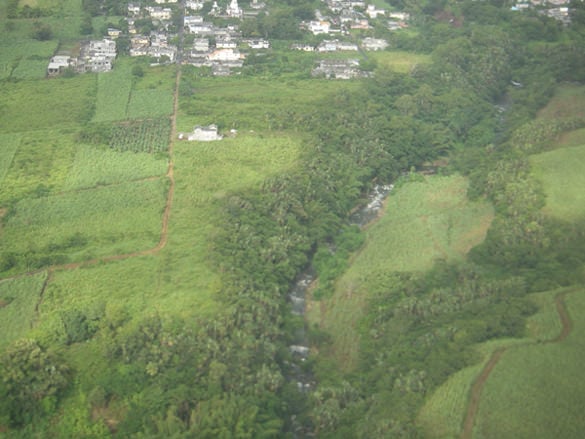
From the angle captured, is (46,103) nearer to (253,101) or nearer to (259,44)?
(253,101)

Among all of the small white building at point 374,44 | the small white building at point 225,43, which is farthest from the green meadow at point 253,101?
the small white building at point 374,44

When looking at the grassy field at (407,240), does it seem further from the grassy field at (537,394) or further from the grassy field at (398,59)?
the grassy field at (398,59)

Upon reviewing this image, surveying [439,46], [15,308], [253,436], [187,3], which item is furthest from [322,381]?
[187,3]

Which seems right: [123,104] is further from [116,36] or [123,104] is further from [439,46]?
[439,46]

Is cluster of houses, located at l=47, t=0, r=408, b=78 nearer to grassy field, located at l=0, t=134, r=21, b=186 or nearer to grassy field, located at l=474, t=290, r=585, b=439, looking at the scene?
grassy field, located at l=0, t=134, r=21, b=186

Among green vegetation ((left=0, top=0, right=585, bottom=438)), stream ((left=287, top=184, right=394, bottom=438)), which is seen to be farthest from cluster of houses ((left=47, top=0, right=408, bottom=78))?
stream ((left=287, top=184, right=394, bottom=438))

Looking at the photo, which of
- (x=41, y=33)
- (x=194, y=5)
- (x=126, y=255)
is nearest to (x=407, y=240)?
(x=126, y=255)
